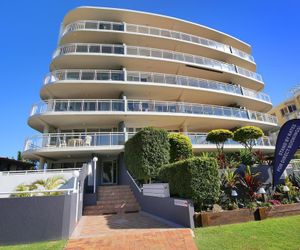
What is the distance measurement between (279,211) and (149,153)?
6.79 metres

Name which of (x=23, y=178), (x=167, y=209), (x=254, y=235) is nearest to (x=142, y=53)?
(x=23, y=178)

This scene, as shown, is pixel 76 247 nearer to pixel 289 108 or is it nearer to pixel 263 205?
pixel 263 205

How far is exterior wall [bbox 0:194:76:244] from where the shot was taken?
6.60 meters

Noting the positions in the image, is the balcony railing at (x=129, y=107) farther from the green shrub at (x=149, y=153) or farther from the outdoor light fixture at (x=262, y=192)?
the outdoor light fixture at (x=262, y=192)

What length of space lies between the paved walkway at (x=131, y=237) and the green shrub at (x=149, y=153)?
11.9ft

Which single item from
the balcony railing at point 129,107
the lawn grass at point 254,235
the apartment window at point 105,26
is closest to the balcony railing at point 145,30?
the apartment window at point 105,26

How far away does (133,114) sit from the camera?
714 inches

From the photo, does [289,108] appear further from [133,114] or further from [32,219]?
[32,219]

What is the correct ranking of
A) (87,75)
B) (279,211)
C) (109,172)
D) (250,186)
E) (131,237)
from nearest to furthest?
(131,237), (279,211), (250,186), (109,172), (87,75)

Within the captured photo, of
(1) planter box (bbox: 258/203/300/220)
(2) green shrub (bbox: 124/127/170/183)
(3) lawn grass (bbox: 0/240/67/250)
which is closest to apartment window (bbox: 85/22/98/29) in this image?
(2) green shrub (bbox: 124/127/170/183)

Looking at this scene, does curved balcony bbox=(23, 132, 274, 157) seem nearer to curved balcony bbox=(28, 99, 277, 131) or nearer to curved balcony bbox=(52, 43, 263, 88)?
curved balcony bbox=(28, 99, 277, 131)

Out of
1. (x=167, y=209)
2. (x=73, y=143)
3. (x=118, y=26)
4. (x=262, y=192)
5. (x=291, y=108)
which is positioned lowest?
(x=167, y=209)

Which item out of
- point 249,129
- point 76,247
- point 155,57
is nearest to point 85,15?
point 155,57

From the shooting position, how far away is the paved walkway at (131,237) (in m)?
5.85
